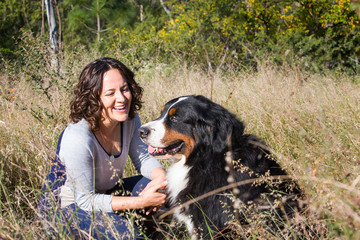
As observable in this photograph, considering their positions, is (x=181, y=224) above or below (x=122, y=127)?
below

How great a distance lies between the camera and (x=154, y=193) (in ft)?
7.64

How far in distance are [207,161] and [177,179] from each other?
0.96ft

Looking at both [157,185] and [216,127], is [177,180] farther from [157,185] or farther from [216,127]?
[216,127]

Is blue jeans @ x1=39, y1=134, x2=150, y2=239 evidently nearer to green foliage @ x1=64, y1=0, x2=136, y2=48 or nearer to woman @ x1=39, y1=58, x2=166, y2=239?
woman @ x1=39, y1=58, x2=166, y2=239

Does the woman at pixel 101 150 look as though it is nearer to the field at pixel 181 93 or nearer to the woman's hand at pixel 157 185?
the woman's hand at pixel 157 185

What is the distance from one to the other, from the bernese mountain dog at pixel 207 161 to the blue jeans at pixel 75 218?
13.3 inches

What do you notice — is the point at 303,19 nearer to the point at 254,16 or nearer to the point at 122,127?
the point at 254,16

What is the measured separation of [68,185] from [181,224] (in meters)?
0.82

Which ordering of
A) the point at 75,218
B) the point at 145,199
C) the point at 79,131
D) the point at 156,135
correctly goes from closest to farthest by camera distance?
the point at 75,218 → the point at 145,199 → the point at 79,131 → the point at 156,135

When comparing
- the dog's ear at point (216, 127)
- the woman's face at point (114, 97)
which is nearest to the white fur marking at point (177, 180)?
the dog's ear at point (216, 127)

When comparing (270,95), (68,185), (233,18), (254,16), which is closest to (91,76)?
(68,185)

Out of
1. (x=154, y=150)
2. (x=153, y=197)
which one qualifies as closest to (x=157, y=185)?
(x=153, y=197)

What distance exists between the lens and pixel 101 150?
2.45 m

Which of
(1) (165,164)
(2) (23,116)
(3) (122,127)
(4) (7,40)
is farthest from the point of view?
(4) (7,40)
